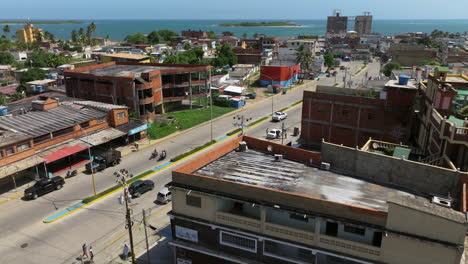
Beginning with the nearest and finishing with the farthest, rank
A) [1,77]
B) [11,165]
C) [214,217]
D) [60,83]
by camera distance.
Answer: [214,217]
[11,165]
[60,83]
[1,77]

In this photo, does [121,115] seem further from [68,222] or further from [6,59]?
[6,59]

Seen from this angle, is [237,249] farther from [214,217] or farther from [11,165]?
[11,165]

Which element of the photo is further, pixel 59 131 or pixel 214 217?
pixel 59 131

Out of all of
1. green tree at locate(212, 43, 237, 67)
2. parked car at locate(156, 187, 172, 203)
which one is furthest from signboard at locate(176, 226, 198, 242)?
green tree at locate(212, 43, 237, 67)

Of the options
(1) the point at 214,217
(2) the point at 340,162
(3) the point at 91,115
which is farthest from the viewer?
(3) the point at 91,115

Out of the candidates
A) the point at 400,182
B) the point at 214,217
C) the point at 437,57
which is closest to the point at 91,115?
the point at 214,217

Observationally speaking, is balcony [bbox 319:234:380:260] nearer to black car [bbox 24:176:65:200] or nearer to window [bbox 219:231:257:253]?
window [bbox 219:231:257:253]
